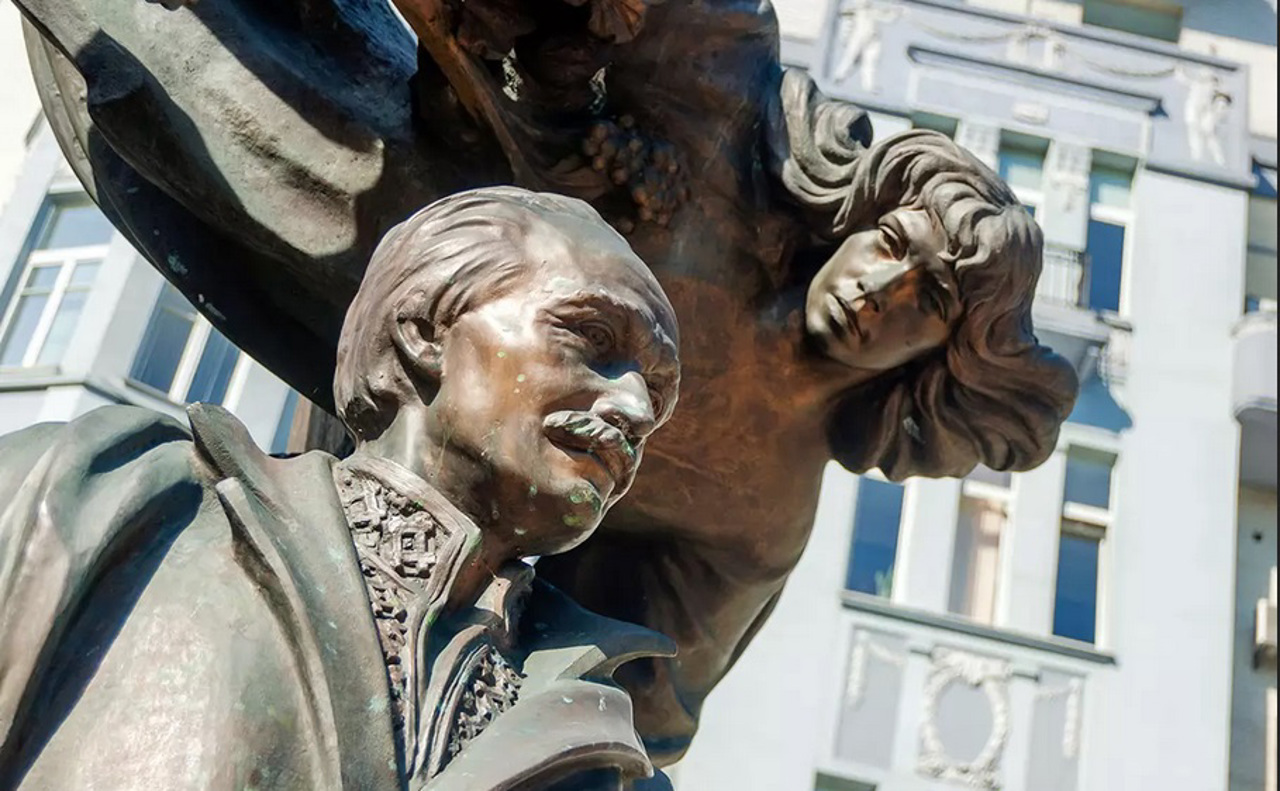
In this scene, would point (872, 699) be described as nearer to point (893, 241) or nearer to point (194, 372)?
point (194, 372)

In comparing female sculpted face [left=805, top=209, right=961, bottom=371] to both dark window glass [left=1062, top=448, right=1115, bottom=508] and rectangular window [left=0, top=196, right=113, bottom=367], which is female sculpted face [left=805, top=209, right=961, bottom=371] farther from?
dark window glass [left=1062, top=448, right=1115, bottom=508]

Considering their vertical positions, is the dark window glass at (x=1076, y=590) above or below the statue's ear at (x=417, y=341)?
above

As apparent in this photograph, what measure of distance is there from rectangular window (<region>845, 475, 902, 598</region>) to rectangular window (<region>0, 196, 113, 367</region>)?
190 inches

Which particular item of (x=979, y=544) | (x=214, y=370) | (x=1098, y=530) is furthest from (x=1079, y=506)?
(x=214, y=370)

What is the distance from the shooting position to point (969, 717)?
11406mm

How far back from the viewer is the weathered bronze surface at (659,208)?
221 centimetres

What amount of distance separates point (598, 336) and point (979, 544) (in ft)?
34.7

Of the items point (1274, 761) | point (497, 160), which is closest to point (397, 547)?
point (497, 160)

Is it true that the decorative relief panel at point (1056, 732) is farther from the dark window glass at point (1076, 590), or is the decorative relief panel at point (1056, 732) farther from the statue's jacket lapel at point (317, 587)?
the statue's jacket lapel at point (317, 587)

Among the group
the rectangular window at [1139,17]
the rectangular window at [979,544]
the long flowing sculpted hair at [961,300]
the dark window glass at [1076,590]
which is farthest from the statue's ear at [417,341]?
the rectangular window at [1139,17]

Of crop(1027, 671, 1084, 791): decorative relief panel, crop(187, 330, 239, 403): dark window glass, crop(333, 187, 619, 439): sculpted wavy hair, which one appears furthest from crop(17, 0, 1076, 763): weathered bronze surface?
crop(1027, 671, 1084, 791): decorative relief panel

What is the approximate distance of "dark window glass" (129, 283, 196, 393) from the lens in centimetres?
1112

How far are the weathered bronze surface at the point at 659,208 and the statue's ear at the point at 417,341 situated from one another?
46cm

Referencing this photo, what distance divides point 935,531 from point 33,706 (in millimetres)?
10608
